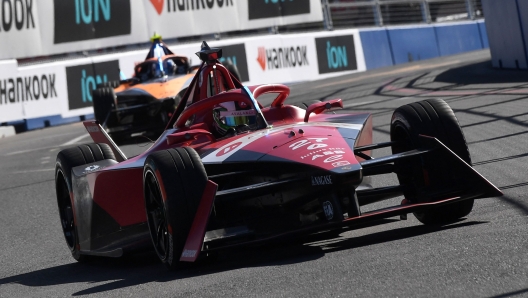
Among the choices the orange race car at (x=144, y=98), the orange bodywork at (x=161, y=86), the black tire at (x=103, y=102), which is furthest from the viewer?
the black tire at (x=103, y=102)

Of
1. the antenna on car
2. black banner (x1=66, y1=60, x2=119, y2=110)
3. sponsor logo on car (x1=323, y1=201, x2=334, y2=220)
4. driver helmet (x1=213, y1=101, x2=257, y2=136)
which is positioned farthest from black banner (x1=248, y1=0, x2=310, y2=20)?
sponsor logo on car (x1=323, y1=201, x2=334, y2=220)

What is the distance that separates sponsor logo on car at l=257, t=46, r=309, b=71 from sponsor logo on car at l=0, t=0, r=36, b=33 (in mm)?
5600

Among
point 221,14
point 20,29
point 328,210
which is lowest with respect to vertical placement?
point 328,210

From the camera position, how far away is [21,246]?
7.72 m

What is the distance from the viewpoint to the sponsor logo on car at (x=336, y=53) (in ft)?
81.6

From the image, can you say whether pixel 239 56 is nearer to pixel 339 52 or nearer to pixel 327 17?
pixel 339 52

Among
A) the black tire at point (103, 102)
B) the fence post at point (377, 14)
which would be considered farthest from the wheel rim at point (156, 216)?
the fence post at point (377, 14)

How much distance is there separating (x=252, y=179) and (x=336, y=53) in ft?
64.5

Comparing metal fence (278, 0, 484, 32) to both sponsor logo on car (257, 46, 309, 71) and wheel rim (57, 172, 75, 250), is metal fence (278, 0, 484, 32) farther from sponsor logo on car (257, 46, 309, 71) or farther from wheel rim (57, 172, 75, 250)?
wheel rim (57, 172, 75, 250)

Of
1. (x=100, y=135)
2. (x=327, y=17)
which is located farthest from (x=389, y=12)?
(x=100, y=135)

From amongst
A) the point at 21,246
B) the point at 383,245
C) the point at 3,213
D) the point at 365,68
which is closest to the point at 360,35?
the point at 365,68

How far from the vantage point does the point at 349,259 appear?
5.00 meters

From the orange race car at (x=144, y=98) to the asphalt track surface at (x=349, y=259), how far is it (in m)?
3.82

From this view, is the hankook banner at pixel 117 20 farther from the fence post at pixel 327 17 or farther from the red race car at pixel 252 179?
the red race car at pixel 252 179
